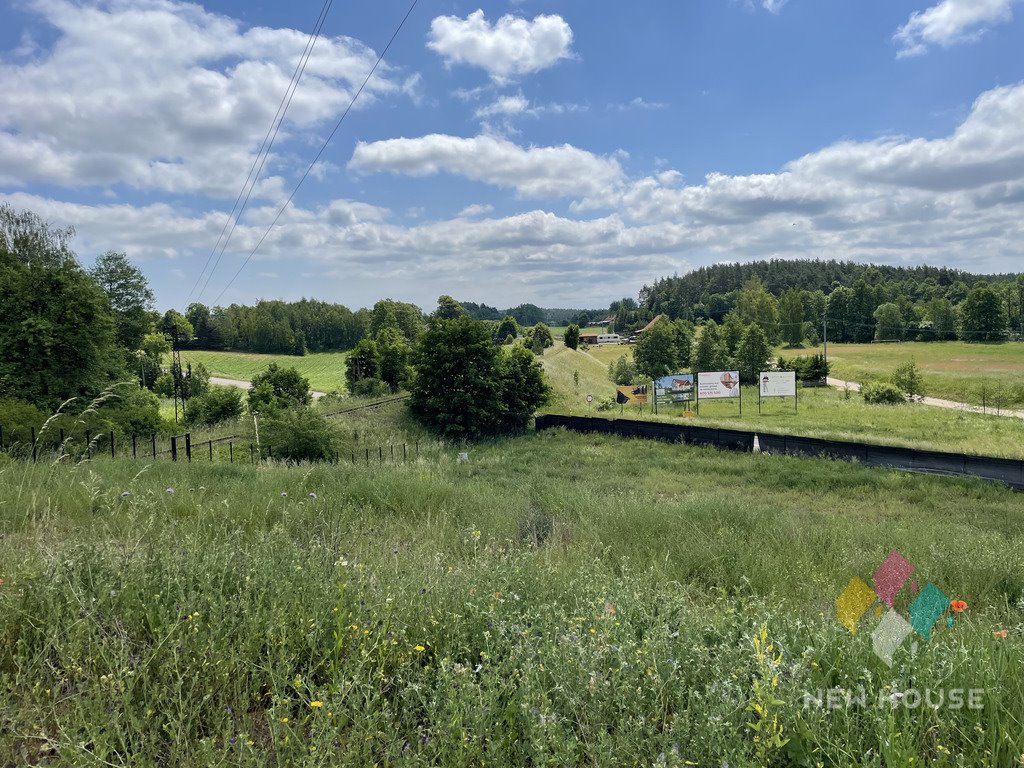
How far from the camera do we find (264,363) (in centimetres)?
9731

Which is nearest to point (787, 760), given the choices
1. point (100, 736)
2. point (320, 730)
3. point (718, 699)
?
point (718, 699)

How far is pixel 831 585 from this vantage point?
4.26m

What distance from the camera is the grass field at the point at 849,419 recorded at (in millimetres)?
29625

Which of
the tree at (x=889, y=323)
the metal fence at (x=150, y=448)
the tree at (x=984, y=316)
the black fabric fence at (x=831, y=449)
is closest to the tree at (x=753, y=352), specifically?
the tree at (x=889, y=323)

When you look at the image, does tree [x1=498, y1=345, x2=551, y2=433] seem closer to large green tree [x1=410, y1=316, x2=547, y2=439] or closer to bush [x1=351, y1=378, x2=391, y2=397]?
large green tree [x1=410, y1=316, x2=547, y2=439]

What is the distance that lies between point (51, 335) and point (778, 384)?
1809 inches

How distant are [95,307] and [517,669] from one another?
3456 centimetres

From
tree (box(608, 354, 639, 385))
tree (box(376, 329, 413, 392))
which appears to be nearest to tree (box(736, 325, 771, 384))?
tree (box(608, 354, 639, 385))

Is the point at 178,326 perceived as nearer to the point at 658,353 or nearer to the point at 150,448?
the point at 150,448

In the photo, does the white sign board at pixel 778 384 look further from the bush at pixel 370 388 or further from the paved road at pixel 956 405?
→ the bush at pixel 370 388

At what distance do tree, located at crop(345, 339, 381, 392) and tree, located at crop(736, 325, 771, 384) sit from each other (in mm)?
50578

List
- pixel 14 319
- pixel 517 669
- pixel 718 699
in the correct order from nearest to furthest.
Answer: pixel 718 699 < pixel 517 669 < pixel 14 319

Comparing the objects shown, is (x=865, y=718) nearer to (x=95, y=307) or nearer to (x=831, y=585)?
(x=831, y=585)

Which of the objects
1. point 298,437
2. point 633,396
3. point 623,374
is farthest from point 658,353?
point 298,437
